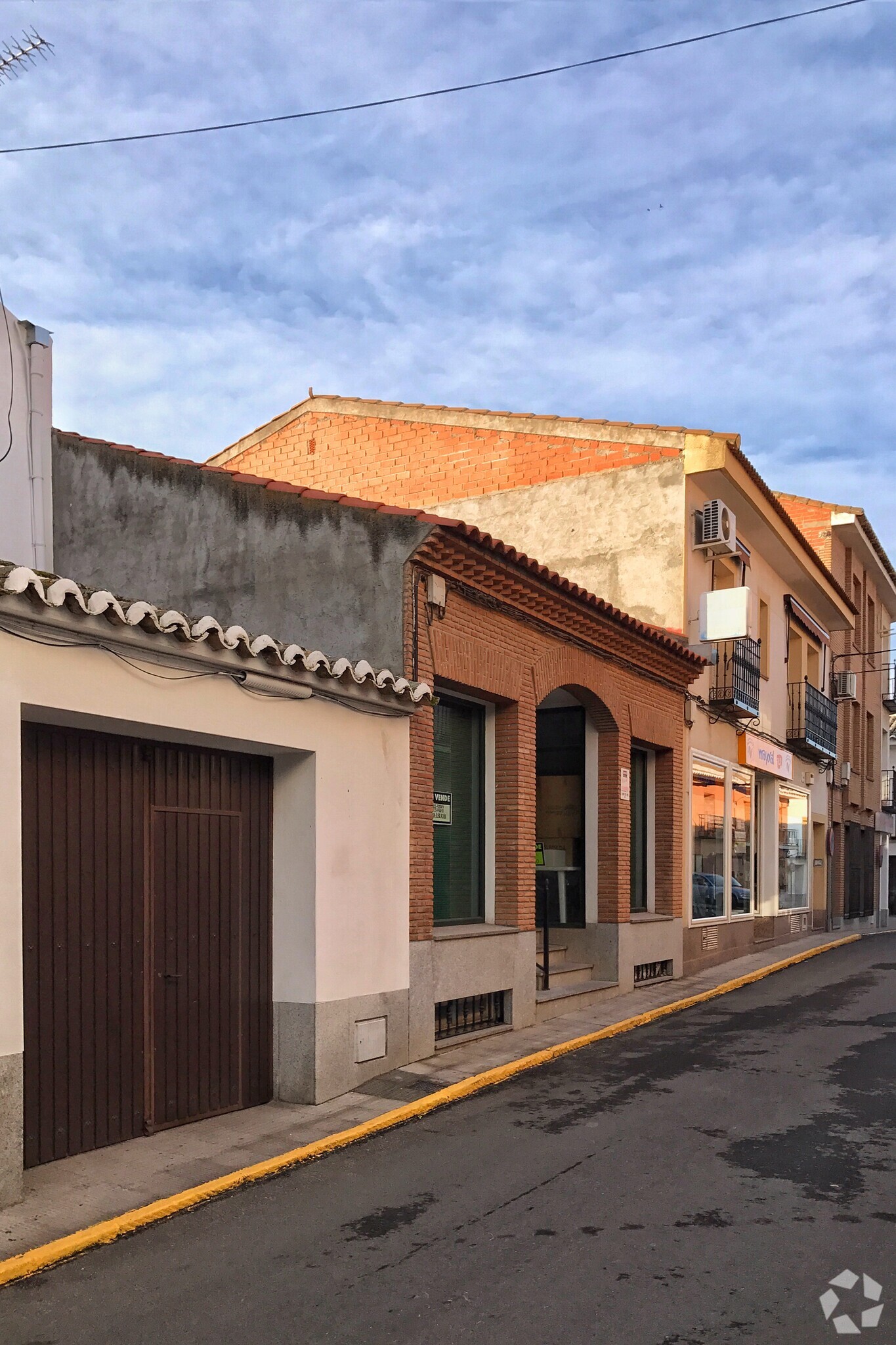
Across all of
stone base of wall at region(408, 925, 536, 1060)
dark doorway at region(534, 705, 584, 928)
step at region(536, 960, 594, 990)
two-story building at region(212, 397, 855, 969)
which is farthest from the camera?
two-story building at region(212, 397, 855, 969)

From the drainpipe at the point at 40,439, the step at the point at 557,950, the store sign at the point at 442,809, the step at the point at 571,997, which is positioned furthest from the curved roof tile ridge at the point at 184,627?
the step at the point at 557,950

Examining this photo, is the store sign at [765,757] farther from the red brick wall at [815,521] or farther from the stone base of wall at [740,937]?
the red brick wall at [815,521]

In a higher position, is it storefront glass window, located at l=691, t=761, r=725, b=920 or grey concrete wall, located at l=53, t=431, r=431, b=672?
grey concrete wall, located at l=53, t=431, r=431, b=672

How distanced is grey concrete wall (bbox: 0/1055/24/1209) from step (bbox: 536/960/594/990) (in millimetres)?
7884

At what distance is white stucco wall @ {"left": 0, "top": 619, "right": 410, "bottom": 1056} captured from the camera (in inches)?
238

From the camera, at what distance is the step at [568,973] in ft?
43.9

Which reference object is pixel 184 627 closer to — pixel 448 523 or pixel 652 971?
pixel 448 523

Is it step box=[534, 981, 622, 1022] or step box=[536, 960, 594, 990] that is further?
step box=[536, 960, 594, 990]

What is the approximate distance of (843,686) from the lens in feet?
93.5

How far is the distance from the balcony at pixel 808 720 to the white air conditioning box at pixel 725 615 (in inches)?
277

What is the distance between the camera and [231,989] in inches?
317

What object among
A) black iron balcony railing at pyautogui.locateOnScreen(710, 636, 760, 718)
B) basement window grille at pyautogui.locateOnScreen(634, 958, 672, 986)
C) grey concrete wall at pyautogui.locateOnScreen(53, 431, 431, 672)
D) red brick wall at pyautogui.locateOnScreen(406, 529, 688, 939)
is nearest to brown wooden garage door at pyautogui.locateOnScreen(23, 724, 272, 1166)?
red brick wall at pyautogui.locateOnScreen(406, 529, 688, 939)

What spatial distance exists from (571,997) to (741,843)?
8412 mm

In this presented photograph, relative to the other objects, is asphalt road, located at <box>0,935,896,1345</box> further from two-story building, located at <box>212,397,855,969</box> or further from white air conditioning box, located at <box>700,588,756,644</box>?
two-story building, located at <box>212,397,855,969</box>
